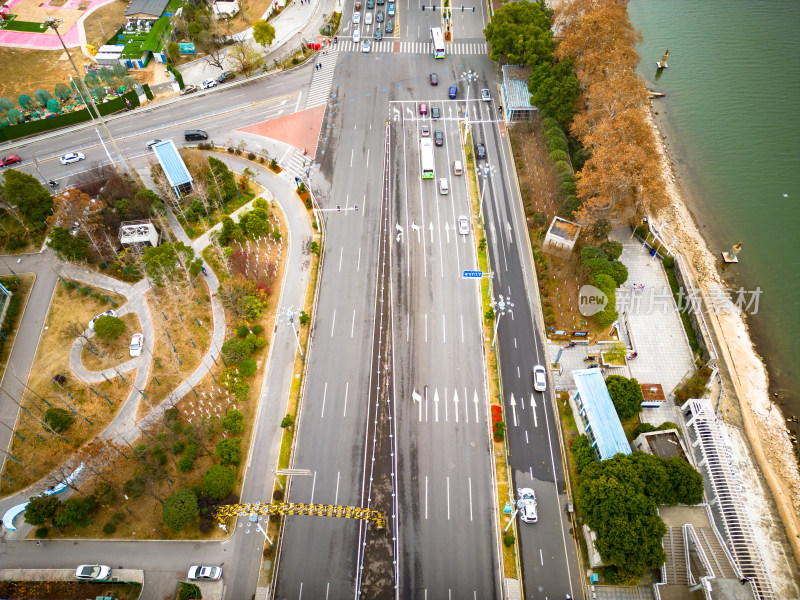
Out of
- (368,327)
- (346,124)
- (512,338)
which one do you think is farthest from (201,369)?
(346,124)

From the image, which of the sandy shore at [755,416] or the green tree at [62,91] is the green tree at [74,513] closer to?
the sandy shore at [755,416]

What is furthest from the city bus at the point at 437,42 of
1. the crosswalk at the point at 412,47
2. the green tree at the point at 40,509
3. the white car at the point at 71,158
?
the green tree at the point at 40,509

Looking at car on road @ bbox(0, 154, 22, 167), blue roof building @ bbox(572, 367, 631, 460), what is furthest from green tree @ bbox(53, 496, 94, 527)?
car on road @ bbox(0, 154, 22, 167)

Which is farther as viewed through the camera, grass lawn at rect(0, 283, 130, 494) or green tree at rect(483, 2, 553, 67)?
green tree at rect(483, 2, 553, 67)

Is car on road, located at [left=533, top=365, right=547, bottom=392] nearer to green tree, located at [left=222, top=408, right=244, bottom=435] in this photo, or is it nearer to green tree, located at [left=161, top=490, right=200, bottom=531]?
green tree, located at [left=222, top=408, right=244, bottom=435]

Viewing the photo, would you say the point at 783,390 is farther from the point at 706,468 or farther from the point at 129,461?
the point at 129,461

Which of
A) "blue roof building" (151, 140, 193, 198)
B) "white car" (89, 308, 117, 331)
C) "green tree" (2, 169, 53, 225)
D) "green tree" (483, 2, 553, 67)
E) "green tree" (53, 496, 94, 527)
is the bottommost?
"green tree" (53, 496, 94, 527)
